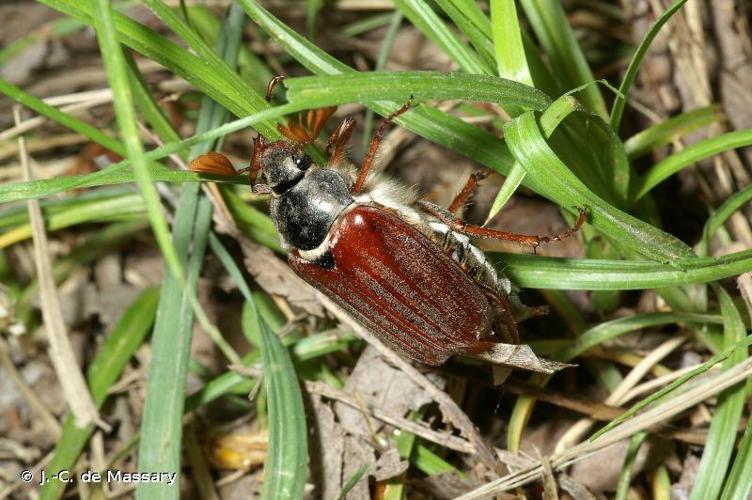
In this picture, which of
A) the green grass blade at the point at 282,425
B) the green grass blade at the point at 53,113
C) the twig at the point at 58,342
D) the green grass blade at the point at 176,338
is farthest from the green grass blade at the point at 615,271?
the twig at the point at 58,342

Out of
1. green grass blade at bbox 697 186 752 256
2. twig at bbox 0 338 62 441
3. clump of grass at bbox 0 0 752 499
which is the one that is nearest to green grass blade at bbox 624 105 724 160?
clump of grass at bbox 0 0 752 499

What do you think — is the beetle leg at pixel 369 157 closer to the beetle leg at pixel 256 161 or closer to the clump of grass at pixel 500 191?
the clump of grass at pixel 500 191

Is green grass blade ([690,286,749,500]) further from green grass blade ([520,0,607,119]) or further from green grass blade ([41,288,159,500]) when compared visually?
green grass blade ([41,288,159,500])

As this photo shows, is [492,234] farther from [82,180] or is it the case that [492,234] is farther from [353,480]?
[82,180]

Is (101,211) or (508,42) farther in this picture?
(101,211)

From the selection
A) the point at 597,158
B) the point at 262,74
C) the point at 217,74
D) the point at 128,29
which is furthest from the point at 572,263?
the point at 262,74

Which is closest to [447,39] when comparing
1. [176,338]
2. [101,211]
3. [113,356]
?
[176,338]
